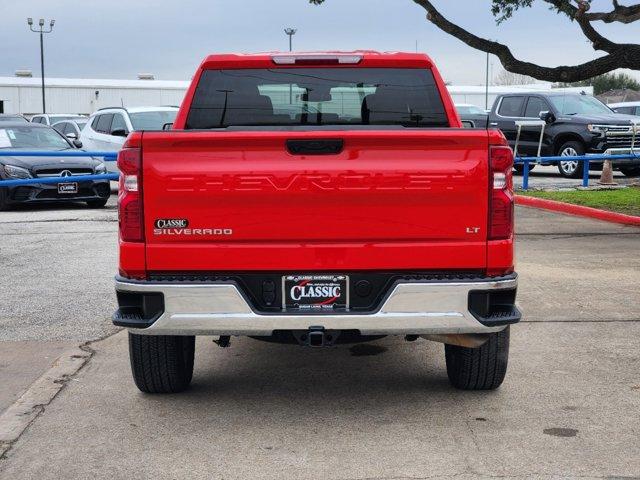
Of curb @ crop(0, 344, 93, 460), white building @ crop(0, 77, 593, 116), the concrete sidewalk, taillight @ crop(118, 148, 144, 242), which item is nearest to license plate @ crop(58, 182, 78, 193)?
curb @ crop(0, 344, 93, 460)

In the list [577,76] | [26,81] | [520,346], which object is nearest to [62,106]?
[26,81]

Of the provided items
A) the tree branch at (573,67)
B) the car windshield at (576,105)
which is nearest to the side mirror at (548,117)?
the car windshield at (576,105)

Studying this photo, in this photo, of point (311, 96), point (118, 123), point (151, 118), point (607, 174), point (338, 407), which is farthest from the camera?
point (118, 123)

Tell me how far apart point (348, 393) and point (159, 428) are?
1.21 metres

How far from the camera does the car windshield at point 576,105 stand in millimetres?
23469

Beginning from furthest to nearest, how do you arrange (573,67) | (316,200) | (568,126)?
(568,126) < (573,67) < (316,200)

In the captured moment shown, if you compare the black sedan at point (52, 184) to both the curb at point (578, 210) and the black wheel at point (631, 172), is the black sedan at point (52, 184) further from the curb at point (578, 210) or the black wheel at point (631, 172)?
the black wheel at point (631, 172)

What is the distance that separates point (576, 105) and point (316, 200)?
20.0 metres

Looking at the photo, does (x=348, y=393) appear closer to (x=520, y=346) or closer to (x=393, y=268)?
(x=393, y=268)

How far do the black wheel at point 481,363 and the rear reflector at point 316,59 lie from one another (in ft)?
6.01

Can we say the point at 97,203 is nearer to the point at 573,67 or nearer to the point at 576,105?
the point at 573,67

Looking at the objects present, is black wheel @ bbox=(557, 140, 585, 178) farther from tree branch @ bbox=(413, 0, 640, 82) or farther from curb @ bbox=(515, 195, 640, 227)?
tree branch @ bbox=(413, 0, 640, 82)

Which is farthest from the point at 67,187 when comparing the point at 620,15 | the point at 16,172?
the point at 620,15

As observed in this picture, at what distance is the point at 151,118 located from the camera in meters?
21.4
